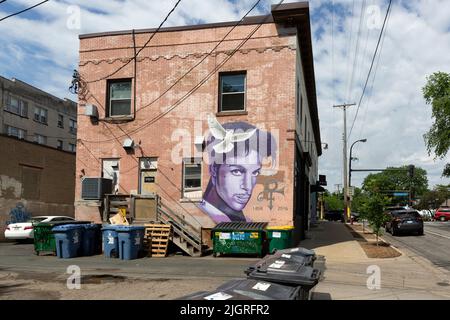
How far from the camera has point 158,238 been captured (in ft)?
51.9

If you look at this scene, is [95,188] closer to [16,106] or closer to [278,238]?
[278,238]

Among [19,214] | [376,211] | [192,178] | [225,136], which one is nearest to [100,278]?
[192,178]

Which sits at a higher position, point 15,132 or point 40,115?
point 40,115

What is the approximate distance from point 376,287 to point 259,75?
32.1 ft

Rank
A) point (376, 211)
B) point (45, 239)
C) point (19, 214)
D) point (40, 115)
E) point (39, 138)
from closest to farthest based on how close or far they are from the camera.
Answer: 1. point (45, 239)
2. point (376, 211)
3. point (19, 214)
4. point (39, 138)
5. point (40, 115)

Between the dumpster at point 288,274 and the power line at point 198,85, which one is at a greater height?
the power line at point 198,85

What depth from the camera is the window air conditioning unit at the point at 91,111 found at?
18.7 meters

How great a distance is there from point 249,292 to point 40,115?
39589 millimetres

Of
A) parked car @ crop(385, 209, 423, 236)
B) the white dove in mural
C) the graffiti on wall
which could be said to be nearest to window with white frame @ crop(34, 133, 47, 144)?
the graffiti on wall

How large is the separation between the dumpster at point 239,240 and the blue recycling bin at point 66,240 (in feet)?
15.6

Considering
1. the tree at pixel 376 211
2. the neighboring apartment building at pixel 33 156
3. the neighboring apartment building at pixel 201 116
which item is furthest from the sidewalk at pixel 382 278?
the neighboring apartment building at pixel 33 156

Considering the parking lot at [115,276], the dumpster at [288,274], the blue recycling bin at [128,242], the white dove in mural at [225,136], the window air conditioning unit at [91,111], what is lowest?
the parking lot at [115,276]

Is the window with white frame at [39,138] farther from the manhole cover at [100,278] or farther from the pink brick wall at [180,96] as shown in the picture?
the manhole cover at [100,278]
